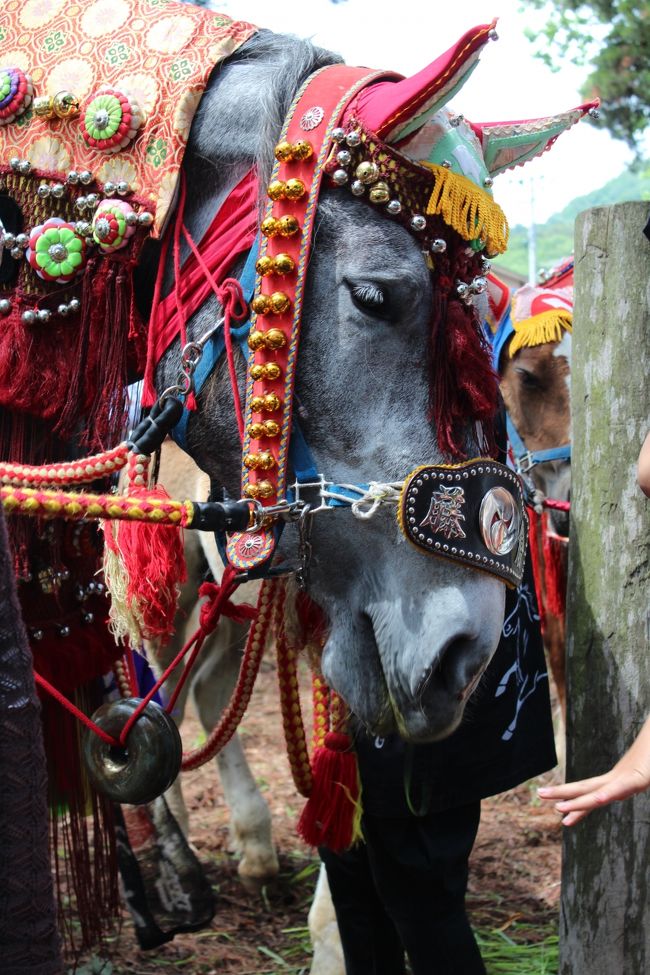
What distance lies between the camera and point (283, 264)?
1850mm

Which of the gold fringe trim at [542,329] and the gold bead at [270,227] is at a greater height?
the gold fringe trim at [542,329]

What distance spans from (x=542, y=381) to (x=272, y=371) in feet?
6.98

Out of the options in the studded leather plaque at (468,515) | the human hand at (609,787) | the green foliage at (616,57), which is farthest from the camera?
the green foliage at (616,57)

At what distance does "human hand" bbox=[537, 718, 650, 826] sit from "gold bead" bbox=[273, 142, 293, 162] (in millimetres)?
1154

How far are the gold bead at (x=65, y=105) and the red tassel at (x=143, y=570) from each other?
0.72 meters

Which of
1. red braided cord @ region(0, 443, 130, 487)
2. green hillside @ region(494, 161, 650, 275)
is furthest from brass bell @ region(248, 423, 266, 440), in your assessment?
green hillside @ region(494, 161, 650, 275)

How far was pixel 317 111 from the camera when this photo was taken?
1.90 metres

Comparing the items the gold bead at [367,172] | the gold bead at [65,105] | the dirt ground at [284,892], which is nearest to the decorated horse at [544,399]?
the dirt ground at [284,892]

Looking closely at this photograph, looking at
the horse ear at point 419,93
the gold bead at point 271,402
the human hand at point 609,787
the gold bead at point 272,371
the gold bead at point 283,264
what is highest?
the horse ear at point 419,93

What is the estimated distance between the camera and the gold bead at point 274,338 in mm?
1859

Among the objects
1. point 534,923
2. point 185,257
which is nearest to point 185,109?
point 185,257

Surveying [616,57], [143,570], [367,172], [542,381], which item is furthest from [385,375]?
[616,57]

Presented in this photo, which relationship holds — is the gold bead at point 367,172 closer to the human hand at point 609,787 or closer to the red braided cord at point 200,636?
the red braided cord at point 200,636

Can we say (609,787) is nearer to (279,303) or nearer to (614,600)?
(614,600)
